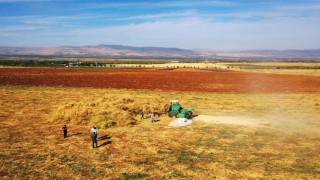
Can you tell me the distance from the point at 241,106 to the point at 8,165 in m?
24.6

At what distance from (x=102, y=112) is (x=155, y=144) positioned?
8.48 m

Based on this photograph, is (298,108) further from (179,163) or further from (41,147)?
(41,147)

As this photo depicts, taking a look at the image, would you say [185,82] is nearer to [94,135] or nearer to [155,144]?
[155,144]

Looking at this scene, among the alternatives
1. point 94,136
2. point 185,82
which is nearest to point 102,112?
point 94,136

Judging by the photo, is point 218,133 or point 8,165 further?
point 218,133

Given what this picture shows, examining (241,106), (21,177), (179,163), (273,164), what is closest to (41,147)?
(21,177)

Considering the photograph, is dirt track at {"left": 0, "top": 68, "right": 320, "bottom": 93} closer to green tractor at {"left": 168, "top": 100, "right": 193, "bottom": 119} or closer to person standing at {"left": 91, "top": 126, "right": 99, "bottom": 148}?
green tractor at {"left": 168, "top": 100, "right": 193, "bottom": 119}

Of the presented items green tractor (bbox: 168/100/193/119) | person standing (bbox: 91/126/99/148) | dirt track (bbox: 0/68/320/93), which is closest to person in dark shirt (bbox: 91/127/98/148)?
person standing (bbox: 91/126/99/148)

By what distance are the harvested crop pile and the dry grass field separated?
3.1 inches

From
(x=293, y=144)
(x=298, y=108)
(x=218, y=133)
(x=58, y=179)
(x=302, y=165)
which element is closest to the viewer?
(x=58, y=179)

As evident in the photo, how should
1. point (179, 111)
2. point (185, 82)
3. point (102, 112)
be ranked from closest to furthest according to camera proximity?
point (102, 112), point (179, 111), point (185, 82)

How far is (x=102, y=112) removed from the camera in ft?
86.7

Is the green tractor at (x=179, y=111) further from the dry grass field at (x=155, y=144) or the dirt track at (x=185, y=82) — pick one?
the dirt track at (x=185, y=82)

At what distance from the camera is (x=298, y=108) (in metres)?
32.6
